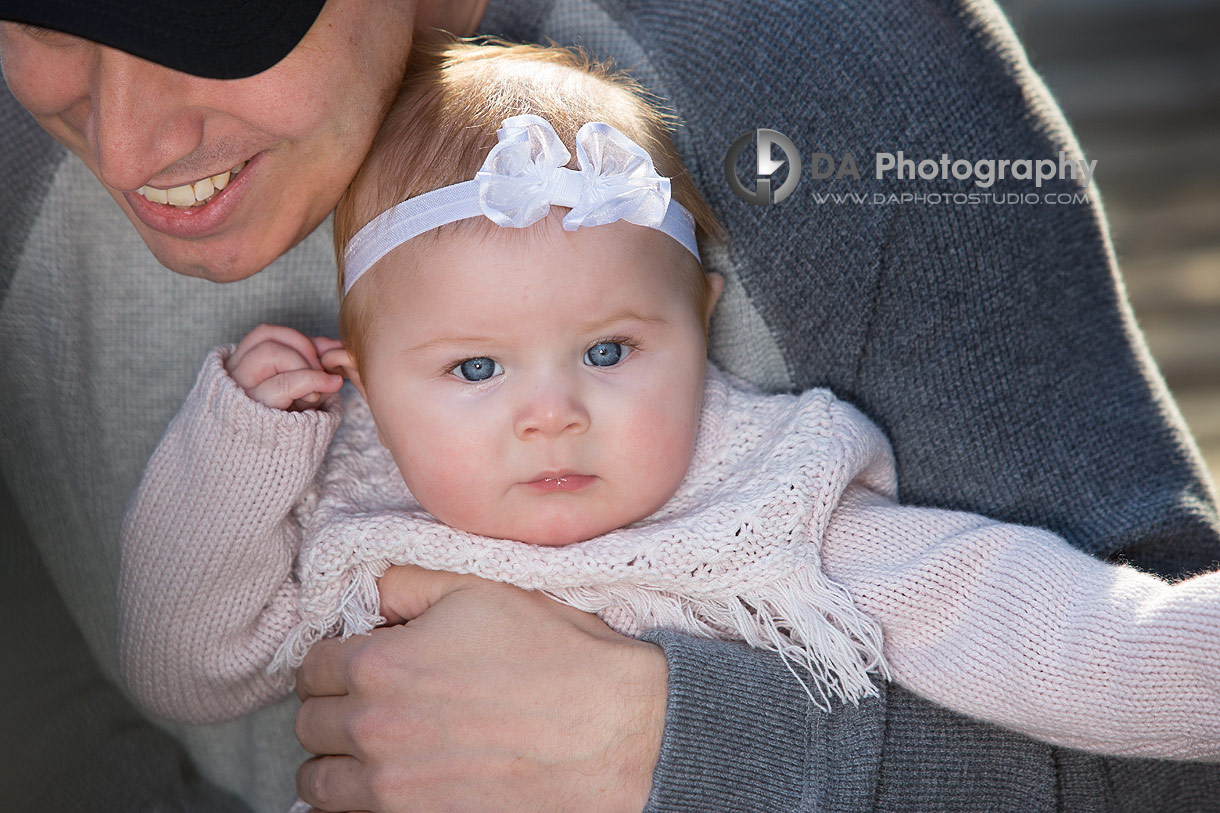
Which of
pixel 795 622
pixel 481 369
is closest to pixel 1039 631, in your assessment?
pixel 795 622

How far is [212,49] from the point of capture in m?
1.28

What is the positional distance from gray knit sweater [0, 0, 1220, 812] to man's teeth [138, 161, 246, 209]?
0.86 ft

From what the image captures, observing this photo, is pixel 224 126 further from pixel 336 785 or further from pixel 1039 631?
pixel 1039 631

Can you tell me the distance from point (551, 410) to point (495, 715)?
0.40 meters

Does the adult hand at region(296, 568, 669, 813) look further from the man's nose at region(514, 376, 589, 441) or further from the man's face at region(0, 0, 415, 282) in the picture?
the man's face at region(0, 0, 415, 282)

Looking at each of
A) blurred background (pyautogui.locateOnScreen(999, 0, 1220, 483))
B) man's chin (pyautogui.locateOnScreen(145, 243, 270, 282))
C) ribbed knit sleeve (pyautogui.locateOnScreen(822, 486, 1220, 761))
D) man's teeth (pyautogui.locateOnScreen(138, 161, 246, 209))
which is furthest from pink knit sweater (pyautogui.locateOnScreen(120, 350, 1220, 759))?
blurred background (pyautogui.locateOnScreen(999, 0, 1220, 483))

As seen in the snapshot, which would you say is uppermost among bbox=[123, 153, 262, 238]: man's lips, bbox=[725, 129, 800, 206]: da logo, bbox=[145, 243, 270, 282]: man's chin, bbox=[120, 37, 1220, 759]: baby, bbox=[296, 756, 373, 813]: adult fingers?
bbox=[725, 129, 800, 206]: da logo

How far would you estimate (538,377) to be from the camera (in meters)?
1.38

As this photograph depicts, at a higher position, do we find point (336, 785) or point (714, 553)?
point (714, 553)

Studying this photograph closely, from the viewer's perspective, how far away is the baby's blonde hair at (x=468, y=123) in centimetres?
145

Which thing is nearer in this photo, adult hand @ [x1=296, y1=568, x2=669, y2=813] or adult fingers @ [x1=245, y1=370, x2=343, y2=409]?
adult hand @ [x1=296, y1=568, x2=669, y2=813]

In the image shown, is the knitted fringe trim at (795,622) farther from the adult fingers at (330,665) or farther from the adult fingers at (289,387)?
the adult fingers at (289,387)

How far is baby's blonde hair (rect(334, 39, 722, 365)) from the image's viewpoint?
1.45 metres

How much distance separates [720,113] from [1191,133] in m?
3.81
